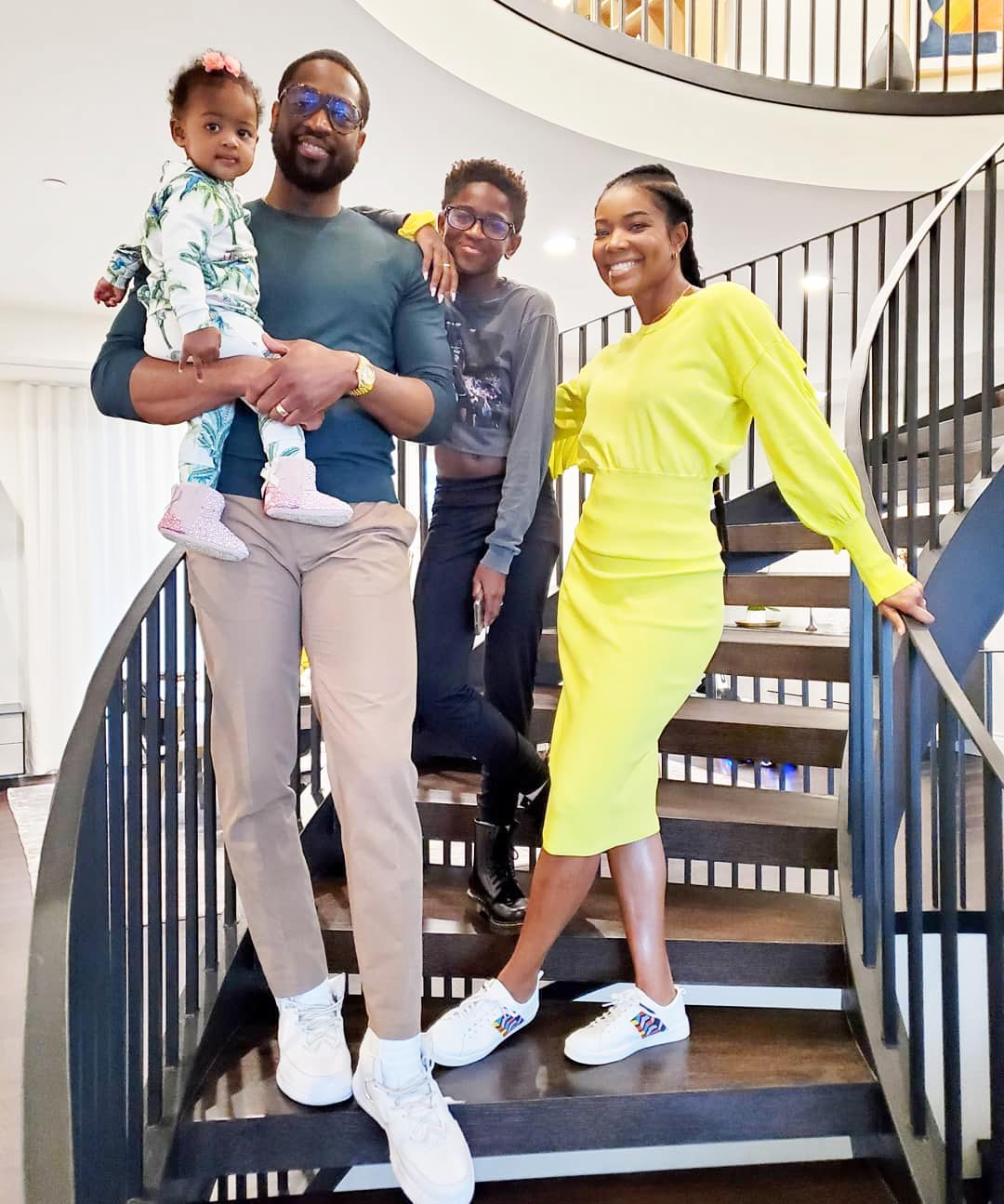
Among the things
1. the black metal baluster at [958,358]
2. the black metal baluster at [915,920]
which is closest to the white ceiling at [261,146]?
the black metal baluster at [958,358]

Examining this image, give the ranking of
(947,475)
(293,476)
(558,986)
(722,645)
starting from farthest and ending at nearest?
(947,475), (722,645), (558,986), (293,476)

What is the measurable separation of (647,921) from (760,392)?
95cm

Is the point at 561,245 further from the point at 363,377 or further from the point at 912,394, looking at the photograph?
the point at 363,377

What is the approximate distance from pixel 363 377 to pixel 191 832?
0.92 meters

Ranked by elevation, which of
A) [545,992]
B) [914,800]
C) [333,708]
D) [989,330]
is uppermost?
[989,330]

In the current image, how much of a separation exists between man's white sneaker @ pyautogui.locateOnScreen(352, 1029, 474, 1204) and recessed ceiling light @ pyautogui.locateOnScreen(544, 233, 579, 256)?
4.13m

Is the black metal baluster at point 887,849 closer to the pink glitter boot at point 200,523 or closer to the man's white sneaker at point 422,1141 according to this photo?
the man's white sneaker at point 422,1141

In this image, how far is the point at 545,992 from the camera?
1.94 metres

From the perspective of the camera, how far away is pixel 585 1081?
1371 millimetres

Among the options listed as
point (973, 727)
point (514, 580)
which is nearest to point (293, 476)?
point (514, 580)

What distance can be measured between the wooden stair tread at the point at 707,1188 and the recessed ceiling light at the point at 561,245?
13.6ft

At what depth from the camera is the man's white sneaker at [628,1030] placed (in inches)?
55.4

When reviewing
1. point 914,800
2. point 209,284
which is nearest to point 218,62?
point 209,284

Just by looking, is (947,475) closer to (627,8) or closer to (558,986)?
→ (558,986)
